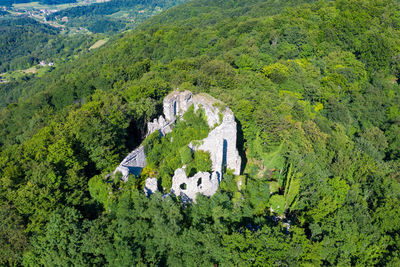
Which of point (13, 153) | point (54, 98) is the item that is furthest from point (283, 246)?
point (54, 98)

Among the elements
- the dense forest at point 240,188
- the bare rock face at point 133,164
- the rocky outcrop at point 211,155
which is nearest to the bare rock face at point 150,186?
the rocky outcrop at point 211,155

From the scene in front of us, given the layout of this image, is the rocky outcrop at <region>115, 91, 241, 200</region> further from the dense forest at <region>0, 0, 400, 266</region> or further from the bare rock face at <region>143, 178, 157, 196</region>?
the dense forest at <region>0, 0, 400, 266</region>

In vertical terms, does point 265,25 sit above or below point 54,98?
above

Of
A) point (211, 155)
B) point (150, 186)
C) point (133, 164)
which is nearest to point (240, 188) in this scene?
point (211, 155)

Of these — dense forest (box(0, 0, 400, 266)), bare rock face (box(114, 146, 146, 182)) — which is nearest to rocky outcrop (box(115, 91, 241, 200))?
bare rock face (box(114, 146, 146, 182))

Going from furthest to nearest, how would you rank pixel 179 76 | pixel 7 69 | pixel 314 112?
pixel 7 69 < pixel 314 112 < pixel 179 76

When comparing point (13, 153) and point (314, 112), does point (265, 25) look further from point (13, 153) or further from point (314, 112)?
point (13, 153)

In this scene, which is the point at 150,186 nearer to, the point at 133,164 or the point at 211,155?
the point at 133,164
